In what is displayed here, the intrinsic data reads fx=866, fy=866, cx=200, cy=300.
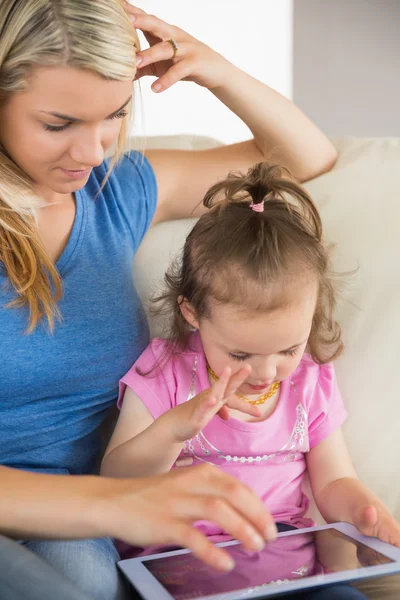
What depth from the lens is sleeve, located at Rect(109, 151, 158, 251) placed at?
4.45 ft

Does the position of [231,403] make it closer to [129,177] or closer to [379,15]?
[129,177]

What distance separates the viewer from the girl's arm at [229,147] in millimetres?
1370

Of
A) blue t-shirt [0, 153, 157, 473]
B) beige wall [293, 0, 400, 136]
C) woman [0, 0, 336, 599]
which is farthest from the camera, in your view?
beige wall [293, 0, 400, 136]

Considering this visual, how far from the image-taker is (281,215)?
120 centimetres

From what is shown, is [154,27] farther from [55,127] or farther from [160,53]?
[55,127]

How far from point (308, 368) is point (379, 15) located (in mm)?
1450

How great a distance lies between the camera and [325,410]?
4.15ft

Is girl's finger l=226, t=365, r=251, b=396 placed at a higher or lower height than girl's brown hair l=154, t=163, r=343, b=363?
lower

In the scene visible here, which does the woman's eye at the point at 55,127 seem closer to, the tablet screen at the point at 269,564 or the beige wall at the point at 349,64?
the tablet screen at the point at 269,564

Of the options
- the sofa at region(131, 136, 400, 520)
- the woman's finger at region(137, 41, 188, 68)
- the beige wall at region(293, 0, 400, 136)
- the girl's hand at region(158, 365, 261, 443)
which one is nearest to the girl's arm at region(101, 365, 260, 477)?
the girl's hand at region(158, 365, 261, 443)

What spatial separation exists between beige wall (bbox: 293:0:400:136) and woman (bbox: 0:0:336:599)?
1.06m

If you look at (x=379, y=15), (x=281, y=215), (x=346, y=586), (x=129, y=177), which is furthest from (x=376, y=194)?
(x=379, y=15)

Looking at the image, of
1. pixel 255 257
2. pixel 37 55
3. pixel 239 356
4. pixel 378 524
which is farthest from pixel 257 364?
pixel 37 55

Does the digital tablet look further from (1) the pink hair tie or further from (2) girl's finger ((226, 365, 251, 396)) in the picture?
(1) the pink hair tie
